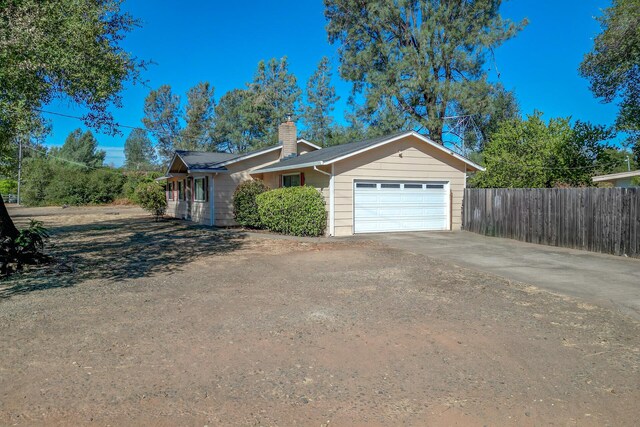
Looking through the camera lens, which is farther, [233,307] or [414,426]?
[233,307]

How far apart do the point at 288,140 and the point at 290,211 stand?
241 inches

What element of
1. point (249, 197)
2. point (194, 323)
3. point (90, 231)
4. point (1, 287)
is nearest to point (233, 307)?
Answer: point (194, 323)

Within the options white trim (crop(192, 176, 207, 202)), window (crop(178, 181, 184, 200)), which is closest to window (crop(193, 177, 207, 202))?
white trim (crop(192, 176, 207, 202))

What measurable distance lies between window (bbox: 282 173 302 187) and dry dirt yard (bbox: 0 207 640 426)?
33.3 ft

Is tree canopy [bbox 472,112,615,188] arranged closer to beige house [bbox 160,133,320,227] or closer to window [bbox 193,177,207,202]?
beige house [bbox 160,133,320,227]

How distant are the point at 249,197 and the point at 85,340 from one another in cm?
1351

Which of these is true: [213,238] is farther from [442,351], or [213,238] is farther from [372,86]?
[372,86]

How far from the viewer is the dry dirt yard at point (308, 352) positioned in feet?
10.9

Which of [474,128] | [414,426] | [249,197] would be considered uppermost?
[474,128]

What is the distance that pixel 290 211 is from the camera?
15633 mm

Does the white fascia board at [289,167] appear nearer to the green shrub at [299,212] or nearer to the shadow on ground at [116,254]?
the green shrub at [299,212]

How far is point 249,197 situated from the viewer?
18078 millimetres

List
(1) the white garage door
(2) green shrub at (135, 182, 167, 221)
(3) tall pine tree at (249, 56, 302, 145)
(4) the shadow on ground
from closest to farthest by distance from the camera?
(4) the shadow on ground
(1) the white garage door
(2) green shrub at (135, 182, 167, 221)
(3) tall pine tree at (249, 56, 302, 145)

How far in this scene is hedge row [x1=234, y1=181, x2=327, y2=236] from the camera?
15.2m
